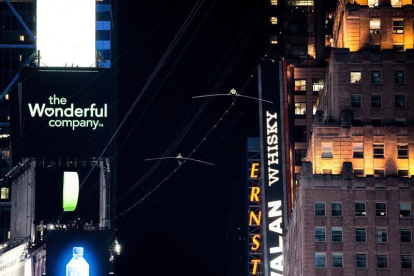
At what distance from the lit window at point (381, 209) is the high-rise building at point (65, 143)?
25.6 meters

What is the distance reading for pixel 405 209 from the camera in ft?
345

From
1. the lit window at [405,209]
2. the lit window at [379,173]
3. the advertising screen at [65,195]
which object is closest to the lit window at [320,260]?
the lit window at [405,209]

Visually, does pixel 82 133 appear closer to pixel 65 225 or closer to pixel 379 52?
pixel 65 225

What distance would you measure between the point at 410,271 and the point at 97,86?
33566 mm

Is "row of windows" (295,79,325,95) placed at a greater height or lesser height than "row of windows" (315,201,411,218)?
greater

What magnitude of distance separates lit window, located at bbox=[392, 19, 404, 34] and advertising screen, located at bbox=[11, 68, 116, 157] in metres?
27.3

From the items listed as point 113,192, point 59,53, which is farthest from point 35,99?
point 113,192

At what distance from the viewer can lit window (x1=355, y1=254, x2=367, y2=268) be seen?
103312mm

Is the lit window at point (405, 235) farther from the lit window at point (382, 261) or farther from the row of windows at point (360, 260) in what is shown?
the lit window at point (382, 261)

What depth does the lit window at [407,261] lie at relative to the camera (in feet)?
341

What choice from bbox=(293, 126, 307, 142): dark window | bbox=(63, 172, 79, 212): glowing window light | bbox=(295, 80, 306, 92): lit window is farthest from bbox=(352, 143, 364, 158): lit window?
bbox=(295, 80, 306, 92): lit window

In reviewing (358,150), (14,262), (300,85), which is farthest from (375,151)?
(300,85)

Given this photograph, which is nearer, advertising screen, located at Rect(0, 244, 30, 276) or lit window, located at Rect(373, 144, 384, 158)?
lit window, located at Rect(373, 144, 384, 158)

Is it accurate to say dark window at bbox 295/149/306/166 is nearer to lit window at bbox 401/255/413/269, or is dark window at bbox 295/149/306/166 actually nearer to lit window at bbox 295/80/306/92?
lit window at bbox 295/80/306/92
